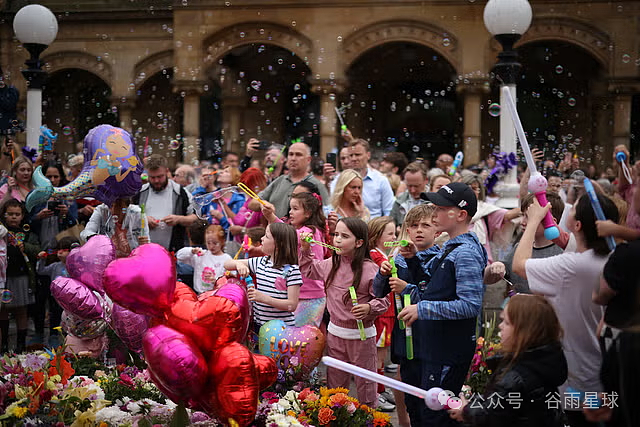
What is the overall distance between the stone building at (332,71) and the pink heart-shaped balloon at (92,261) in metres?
8.29

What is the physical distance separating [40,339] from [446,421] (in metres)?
5.05

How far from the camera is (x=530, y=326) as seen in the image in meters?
2.98

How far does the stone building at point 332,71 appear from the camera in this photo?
14.6 m

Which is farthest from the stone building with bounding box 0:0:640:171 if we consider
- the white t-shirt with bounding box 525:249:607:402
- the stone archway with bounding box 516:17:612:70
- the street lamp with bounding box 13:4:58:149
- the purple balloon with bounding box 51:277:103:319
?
the white t-shirt with bounding box 525:249:607:402

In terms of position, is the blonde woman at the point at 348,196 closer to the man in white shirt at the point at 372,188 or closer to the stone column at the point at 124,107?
the man in white shirt at the point at 372,188

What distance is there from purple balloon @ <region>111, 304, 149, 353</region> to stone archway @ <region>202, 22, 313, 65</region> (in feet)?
38.6

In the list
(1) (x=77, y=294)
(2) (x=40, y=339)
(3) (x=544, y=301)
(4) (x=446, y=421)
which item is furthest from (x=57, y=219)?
(3) (x=544, y=301)

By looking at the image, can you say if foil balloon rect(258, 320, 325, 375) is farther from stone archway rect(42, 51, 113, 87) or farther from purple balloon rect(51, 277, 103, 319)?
stone archway rect(42, 51, 113, 87)

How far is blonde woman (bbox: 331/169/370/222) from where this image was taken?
5910 millimetres

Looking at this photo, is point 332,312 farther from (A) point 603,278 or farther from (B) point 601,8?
(B) point 601,8

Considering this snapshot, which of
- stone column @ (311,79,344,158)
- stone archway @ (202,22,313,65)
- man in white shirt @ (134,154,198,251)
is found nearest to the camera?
man in white shirt @ (134,154,198,251)

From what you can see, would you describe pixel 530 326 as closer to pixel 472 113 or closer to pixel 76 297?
pixel 76 297

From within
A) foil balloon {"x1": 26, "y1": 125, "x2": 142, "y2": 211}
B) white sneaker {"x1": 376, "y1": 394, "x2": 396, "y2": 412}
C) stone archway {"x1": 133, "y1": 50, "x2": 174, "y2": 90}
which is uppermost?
stone archway {"x1": 133, "y1": 50, "x2": 174, "y2": 90}

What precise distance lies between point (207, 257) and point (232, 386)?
3.31 meters
